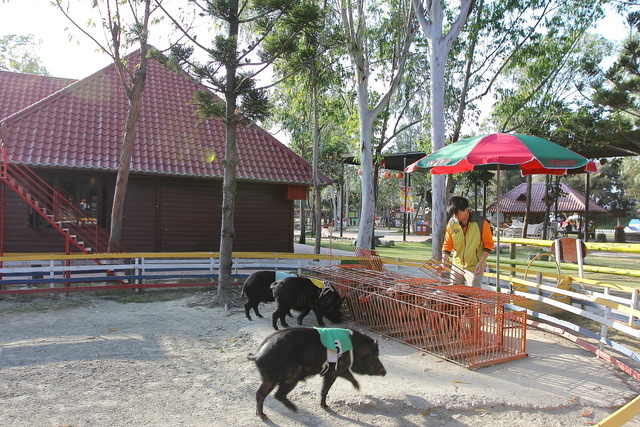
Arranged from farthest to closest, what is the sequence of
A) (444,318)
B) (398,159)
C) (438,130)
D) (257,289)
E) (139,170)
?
(398,159)
(139,170)
(438,130)
(257,289)
(444,318)

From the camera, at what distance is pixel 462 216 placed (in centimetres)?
646

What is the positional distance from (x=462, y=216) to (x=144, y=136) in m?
10.7

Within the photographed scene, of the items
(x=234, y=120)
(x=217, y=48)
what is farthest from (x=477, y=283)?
(x=217, y=48)

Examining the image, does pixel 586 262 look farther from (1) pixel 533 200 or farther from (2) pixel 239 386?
(1) pixel 533 200

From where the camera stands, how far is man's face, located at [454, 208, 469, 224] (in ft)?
21.1

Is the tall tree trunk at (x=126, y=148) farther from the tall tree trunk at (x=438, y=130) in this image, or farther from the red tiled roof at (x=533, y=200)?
the red tiled roof at (x=533, y=200)

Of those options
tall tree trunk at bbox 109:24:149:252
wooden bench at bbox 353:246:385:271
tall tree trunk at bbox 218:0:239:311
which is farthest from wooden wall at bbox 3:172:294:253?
wooden bench at bbox 353:246:385:271

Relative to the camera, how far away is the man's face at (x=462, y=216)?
6.43 m

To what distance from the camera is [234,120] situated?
9.02 meters

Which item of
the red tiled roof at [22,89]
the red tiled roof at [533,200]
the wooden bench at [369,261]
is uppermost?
the red tiled roof at [22,89]

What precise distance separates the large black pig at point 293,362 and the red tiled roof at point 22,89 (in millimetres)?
13857

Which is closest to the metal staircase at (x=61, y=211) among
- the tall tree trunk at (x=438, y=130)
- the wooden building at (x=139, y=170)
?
the wooden building at (x=139, y=170)

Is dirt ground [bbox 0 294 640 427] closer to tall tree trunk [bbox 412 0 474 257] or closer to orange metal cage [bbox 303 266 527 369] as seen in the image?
orange metal cage [bbox 303 266 527 369]

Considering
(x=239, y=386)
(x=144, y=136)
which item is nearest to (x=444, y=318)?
(x=239, y=386)
